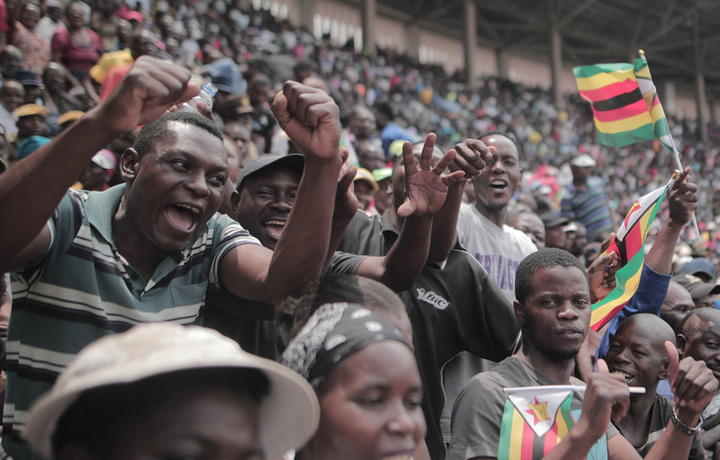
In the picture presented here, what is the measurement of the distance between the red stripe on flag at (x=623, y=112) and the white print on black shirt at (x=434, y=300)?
Result: 2.31 metres

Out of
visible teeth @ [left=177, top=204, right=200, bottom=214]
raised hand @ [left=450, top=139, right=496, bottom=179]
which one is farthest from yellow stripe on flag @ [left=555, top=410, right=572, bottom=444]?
visible teeth @ [left=177, top=204, right=200, bottom=214]

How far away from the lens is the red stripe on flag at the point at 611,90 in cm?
436

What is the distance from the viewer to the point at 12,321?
5.83ft

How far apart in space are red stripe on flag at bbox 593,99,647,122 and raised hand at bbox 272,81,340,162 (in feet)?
10.1

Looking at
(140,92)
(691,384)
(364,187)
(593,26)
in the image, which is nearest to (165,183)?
(140,92)

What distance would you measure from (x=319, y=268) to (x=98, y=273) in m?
0.57

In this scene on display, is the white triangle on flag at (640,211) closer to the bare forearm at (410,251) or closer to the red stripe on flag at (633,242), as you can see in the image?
the red stripe on flag at (633,242)

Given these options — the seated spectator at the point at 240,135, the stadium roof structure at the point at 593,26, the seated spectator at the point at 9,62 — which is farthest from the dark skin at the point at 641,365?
the stadium roof structure at the point at 593,26

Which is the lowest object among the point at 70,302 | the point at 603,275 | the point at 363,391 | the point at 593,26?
A: the point at 603,275

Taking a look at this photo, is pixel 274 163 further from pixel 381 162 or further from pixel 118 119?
pixel 381 162

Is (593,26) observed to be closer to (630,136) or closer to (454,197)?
(630,136)

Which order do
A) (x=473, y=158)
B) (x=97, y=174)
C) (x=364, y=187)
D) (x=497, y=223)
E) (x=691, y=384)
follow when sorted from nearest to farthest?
(x=691, y=384)
(x=473, y=158)
(x=497, y=223)
(x=97, y=174)
(x=364, y=187)

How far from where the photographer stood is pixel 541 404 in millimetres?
2127

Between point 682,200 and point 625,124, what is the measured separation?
3.70 ft
